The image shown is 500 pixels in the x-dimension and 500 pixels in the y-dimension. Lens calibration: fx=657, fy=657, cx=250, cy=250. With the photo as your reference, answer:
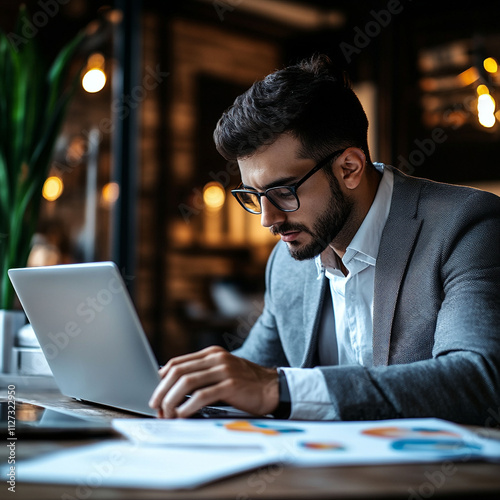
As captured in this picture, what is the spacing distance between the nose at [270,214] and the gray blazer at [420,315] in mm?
257

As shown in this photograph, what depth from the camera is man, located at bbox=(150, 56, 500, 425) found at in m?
1.12

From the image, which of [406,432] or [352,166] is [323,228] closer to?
[352,166]

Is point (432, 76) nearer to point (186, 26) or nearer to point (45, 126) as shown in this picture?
point (186, 26)

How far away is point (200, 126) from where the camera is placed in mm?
5840

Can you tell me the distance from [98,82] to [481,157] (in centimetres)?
293

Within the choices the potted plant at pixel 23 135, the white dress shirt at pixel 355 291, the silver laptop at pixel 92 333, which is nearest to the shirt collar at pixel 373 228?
the white dress shirt at pixel 355 291

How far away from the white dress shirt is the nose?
20 cm

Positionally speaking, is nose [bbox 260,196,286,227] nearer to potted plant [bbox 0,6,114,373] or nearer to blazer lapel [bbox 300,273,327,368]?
blazer lapel [bbox 300,273,327,368]

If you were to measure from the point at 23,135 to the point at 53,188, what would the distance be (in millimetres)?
2803

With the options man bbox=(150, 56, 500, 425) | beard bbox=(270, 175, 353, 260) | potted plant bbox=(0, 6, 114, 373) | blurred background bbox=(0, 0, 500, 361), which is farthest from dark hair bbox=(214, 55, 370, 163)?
blurred background bbox=(0, 0, 500, 361)

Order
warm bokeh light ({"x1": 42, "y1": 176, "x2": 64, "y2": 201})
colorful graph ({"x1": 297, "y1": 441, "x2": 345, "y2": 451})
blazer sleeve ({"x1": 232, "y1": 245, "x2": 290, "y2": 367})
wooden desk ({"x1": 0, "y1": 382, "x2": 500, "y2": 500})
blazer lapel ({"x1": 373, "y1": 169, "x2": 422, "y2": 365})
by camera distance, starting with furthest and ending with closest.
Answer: warm bokeh light ({"x1": 42, "y1": 176, "x2": 64, "y2": 201}) < blazer sleeve ({"x1": 232, "y1": 245, "x2": 290, "y2": 367}) < blazer lapel ({"x1": 373, "y1": 169, "x2": 422, "y2": 365}) < colorful graph ({"x1": 297, "y1": 441, "x2": 345, "y2": 451}) < wooden desk ({"x1": 0, "y1": 382, "x2": 500, "y2": 500})

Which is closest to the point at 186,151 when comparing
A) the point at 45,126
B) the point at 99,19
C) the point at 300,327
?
the point at 99,19

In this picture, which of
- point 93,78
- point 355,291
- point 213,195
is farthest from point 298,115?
point 213,195

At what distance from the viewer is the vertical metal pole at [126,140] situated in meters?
5.02
